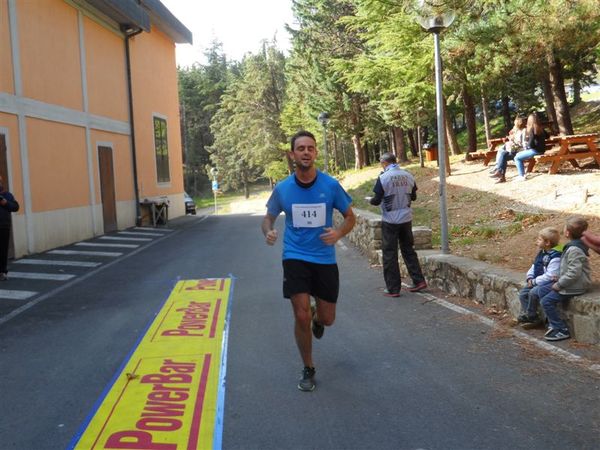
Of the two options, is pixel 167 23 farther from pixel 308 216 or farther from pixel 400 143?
pixel 308 216

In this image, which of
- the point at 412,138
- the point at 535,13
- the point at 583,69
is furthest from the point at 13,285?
the point at 412,138

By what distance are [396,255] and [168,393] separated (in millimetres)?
4117

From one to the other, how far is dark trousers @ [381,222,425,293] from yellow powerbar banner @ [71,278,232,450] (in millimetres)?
2335

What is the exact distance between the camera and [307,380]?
434cm

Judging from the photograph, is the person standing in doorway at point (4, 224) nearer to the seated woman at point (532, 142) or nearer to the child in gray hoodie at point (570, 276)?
the child in gray hoodie at point (570, 276)

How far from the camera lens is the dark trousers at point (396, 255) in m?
7.71

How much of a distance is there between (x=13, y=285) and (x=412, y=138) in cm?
3087

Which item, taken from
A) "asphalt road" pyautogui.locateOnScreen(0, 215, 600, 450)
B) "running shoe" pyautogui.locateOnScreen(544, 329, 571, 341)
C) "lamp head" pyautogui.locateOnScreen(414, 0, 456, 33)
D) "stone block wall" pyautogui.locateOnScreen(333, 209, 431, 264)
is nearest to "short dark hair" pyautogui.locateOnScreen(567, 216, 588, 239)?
"running shoe" pyautogui.locateOnScreen(544, 329, 571, 341)

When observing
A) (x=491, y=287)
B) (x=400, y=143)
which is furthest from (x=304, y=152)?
(x=400, y=143)

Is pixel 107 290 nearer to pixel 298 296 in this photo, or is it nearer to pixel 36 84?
pixel 298 296

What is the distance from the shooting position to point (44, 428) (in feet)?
12.3

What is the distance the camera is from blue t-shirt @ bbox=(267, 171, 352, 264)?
4.37m

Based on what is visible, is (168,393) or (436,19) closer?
(168,393)

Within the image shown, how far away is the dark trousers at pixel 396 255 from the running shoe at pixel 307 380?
349 cm
